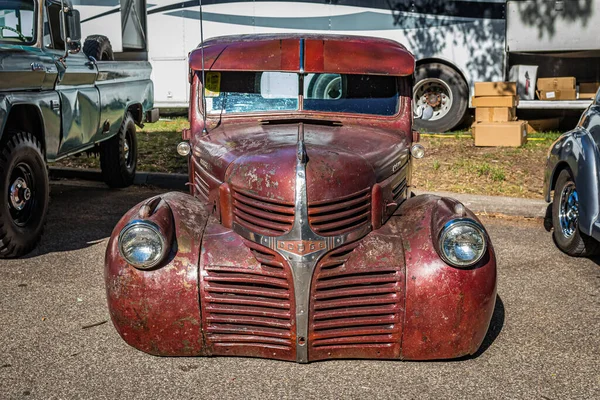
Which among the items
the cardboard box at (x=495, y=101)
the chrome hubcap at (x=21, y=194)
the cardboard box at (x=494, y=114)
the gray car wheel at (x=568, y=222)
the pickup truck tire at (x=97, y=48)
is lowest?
the gray car wheel at (x=568, y=222)

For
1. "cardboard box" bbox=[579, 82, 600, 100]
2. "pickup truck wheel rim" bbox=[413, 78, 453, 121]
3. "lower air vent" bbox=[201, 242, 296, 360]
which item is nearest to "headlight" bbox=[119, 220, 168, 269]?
"lower air vent" bbox=[201, 242, 296, 360]

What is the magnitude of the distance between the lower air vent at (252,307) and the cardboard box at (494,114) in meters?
8.16

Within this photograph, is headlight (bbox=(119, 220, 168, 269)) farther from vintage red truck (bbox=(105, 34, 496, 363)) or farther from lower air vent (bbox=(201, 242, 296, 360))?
lower air vent (bbox=(201, 242, 296, 360))

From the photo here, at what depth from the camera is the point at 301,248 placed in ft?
12.6

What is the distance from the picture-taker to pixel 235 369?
3943 mm

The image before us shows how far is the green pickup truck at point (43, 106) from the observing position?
5867 mm

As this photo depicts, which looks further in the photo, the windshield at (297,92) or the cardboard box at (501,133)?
the cardboard box at (501,133)

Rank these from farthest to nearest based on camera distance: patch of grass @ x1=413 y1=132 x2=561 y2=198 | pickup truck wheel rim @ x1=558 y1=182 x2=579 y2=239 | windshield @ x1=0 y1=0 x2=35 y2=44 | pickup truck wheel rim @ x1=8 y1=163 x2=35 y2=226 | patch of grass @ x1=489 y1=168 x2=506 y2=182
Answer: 1. patch of grass @ x1=489 y1=168 x2=506 y2=182
2. patch of grass @ x1=413 y1=132 x2=561 y2=198
3. windshield @ x1=0 y1=0 x2=35 y2=44
4. pickup truck wheel rim @ x1=558 y1=182 x2=579 y2=239
5. pickup truck wheel rim @ x1=8 y1=163 x2=35 y2=226

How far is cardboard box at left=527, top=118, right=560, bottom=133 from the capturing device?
1261 centimetres

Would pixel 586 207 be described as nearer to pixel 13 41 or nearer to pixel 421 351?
pixel 421 351

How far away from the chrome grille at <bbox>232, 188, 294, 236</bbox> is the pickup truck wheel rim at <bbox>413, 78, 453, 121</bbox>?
9082mm

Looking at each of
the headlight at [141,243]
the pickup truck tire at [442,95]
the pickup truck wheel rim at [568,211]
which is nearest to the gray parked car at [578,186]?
the pickup truck wheel rim at [568,211]

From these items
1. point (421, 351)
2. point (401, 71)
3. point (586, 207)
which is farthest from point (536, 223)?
point (421, 351)

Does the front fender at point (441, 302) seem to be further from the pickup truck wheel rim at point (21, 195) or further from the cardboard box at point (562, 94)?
the cardboard box at point (562, 94)
